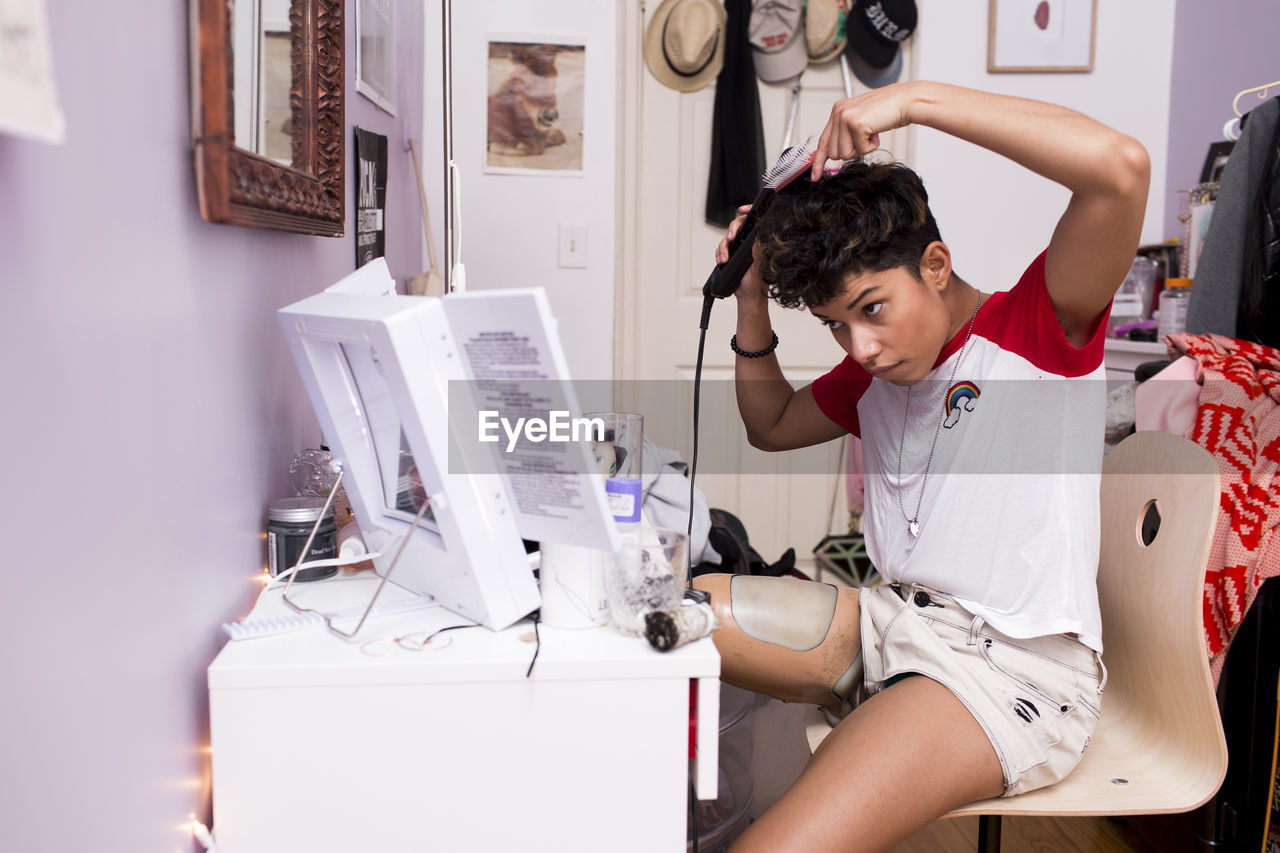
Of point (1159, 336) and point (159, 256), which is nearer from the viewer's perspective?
point (159, 256)

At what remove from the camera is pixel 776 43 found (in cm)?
289

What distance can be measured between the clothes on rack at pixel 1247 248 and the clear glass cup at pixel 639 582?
1.52 m

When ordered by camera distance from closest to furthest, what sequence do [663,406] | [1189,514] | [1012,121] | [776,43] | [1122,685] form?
[1012,121] < [1189,514] < [1122,685] < [776,43] < [663,406]

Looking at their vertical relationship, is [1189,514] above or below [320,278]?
below

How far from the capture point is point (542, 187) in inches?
114

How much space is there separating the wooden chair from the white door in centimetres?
178

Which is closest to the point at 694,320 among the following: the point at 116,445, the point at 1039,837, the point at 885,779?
the point at 1039,837

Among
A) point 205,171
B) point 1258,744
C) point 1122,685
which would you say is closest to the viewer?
point 205,171

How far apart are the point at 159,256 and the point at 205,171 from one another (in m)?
0.11

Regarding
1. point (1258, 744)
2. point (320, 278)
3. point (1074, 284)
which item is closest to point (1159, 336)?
point (1258, 744)

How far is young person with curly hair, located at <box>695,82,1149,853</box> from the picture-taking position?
40.1 inches

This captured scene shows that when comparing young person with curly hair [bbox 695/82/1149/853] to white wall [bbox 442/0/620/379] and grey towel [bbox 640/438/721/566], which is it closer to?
grey towel [bbox 640/438/721/566]

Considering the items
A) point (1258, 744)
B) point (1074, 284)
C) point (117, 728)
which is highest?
point (1074, 284)

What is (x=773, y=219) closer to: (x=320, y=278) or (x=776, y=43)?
(x=320, y=278)
